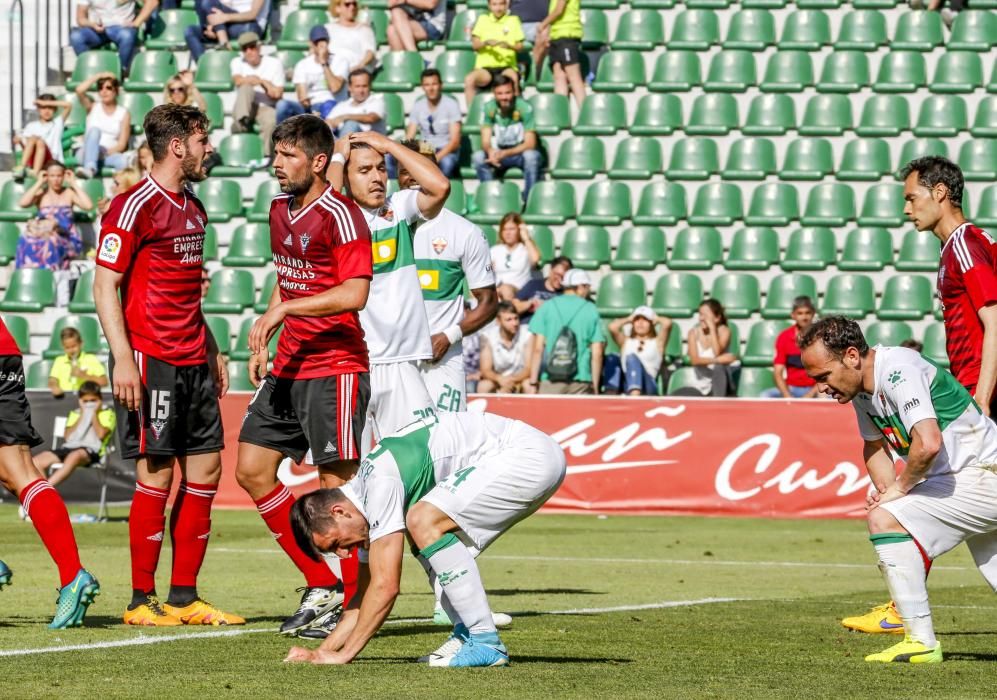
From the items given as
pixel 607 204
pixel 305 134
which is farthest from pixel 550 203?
pixel 305 134

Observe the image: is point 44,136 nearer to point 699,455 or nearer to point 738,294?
point 738,294

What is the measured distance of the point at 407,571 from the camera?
1182 centimetres

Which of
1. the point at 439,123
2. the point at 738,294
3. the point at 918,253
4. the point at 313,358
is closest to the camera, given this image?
the point at 313,358

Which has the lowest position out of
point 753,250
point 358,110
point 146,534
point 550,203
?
point 146,534

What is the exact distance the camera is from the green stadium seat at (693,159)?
2123 cm

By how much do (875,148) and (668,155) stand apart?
102 inches

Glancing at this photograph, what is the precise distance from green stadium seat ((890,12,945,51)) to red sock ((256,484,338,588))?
15.3 meters

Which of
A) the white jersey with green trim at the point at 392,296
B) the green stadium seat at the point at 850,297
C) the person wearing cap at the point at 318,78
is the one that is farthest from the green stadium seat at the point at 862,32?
the white jersey with green trim at the point at 392,296

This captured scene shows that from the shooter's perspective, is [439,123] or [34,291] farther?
[34,291]

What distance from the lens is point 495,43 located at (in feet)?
69.6

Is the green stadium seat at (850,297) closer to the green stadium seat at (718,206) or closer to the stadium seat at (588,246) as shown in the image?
the green stadium seat at (718,206)

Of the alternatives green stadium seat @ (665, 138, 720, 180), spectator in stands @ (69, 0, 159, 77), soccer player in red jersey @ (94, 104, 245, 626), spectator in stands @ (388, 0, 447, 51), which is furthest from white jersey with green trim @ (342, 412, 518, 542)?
spectator in stands @ (69, 0, 159, 77)

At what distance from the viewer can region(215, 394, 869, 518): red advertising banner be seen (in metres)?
16.4

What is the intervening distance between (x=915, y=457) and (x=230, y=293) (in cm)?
1469
